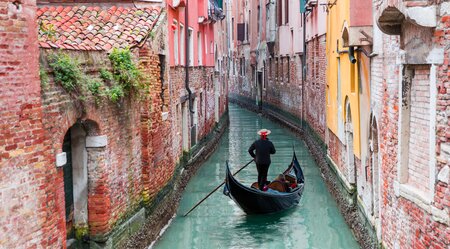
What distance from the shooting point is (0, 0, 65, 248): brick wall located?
453 cm

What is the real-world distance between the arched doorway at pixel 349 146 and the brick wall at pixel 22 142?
5.91 meters

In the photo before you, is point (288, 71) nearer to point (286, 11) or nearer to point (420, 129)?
point (286, 11)

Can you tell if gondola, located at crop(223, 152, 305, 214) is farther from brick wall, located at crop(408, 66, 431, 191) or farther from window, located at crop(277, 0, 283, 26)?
window, located at crop(277, 0, 283, 26)

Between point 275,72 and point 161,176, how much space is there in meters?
17.5

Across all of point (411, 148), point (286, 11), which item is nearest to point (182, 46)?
point (411, 148)

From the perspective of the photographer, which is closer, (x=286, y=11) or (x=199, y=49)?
(x=199, y=49)

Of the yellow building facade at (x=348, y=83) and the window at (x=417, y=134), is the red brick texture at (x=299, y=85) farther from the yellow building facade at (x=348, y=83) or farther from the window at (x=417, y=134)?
the window at (x=417, y=134)

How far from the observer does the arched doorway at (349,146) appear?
10.2 m

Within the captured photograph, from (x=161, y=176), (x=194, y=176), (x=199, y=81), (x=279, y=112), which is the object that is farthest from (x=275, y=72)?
(x=161, y=176)

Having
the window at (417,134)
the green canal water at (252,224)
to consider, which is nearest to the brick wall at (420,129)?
the window at (417,134)

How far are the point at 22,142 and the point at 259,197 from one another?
6314 mm

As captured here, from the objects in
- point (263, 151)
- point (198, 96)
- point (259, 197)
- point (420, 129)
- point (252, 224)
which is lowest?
point (252, 224)

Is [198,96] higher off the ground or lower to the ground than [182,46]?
lower

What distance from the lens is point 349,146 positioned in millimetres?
10695
